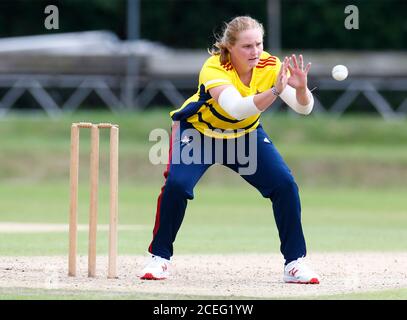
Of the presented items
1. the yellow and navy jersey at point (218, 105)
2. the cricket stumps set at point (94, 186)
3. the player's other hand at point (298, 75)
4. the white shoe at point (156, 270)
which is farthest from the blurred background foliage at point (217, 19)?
the player's other hand at point (298, 75)

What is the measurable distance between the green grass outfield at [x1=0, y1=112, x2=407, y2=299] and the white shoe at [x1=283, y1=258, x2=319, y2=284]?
67 centimetres

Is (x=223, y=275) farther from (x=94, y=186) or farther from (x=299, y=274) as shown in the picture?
(x=94, y=186)

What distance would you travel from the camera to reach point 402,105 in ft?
119

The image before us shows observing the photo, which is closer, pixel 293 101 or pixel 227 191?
pixel 293 101

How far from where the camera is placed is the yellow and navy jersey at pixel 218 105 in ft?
29.6

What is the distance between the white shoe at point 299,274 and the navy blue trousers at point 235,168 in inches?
2.6

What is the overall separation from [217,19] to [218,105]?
35236 millimetres

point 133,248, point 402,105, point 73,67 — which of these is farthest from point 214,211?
point 402,105

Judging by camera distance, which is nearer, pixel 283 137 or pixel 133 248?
pixel 133 248

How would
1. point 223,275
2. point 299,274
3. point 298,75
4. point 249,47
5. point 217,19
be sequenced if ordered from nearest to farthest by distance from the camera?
1. point 298,75
2. point 249,47
3. point 299,274
4. point 223,275
5. point 217,19

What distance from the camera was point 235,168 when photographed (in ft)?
30.1

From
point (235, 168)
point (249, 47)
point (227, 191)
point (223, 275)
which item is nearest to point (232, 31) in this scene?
point (249, 47)
